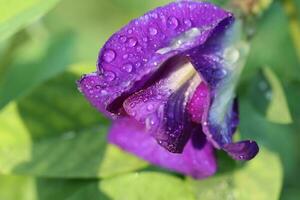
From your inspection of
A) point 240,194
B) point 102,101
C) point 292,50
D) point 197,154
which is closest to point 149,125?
point 102,101

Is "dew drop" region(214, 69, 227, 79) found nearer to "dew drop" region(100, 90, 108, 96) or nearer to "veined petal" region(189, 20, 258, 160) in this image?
"veined petal" region(189, 20, 258, 160)

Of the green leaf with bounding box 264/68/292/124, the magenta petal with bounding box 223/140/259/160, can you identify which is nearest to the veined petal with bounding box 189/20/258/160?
the magenta petal with bounding box 223/140/259/160

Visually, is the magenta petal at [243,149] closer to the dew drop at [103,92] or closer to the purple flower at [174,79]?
the purple flower at [174,79]

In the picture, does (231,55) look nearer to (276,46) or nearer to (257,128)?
(257,128)

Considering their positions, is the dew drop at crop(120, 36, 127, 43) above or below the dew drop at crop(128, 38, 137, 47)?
above

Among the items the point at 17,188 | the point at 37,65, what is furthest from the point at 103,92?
the point at 37,65
